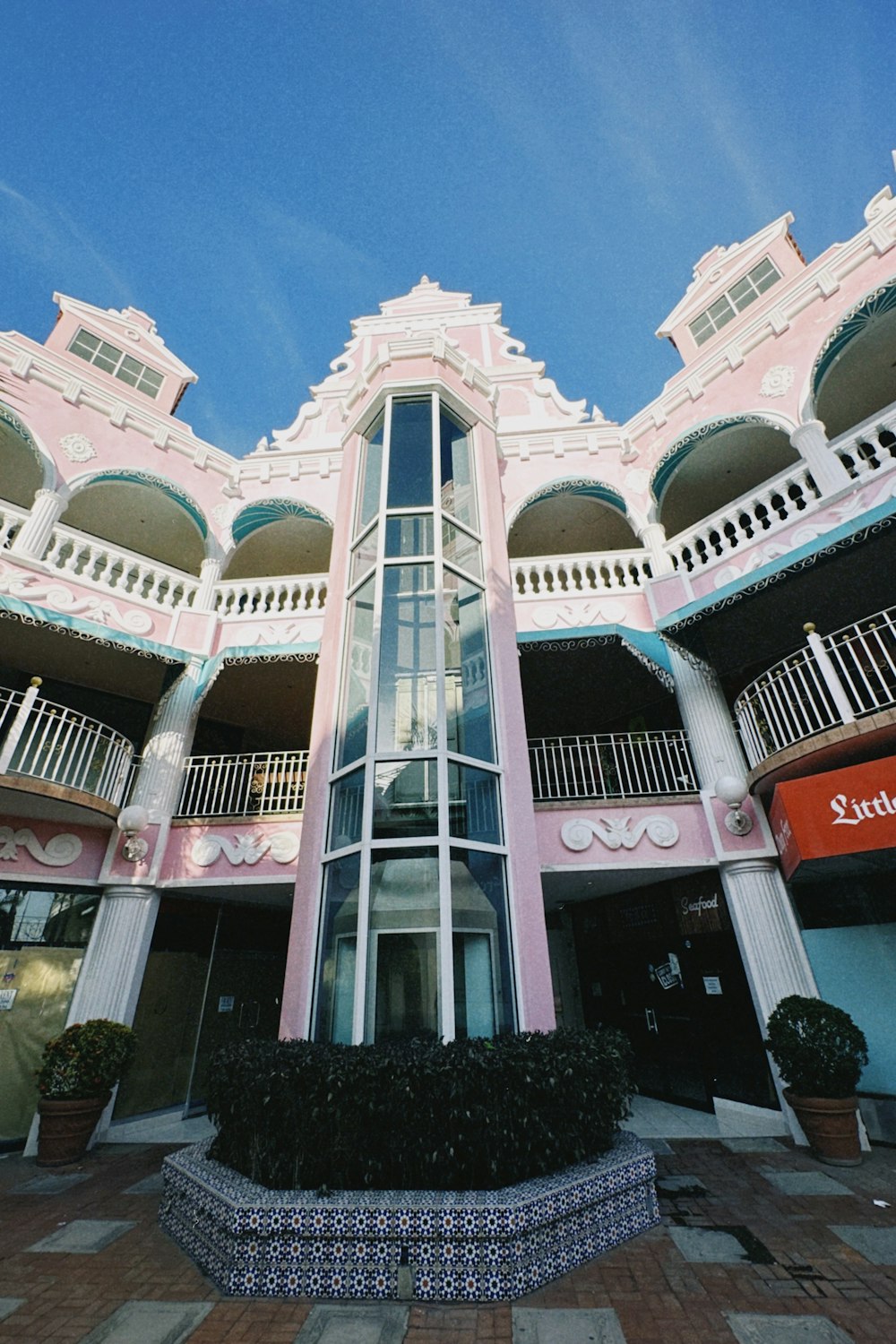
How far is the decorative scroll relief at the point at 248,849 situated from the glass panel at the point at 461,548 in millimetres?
4690

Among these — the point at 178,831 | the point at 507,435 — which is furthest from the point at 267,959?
the point at 507,435

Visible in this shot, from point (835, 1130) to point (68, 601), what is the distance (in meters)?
11.8

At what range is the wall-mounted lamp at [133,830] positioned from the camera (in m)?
7.73

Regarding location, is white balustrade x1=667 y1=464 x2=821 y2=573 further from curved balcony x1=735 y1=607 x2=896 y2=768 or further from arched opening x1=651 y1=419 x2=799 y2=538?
curved balcony x1=735 y1=607 x2=896 y2=768

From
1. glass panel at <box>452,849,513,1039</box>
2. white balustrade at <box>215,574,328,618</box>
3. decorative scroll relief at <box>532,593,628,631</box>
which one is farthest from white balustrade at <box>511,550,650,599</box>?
glass panel at <box>452,849,513,1039</box>

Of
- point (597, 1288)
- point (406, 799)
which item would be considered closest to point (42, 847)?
point (406, 799)

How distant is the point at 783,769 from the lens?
21.9 feet

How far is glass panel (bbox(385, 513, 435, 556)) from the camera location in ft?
24.8

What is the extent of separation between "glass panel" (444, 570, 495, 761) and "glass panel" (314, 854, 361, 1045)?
69.5 inches

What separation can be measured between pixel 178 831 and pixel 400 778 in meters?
4.58

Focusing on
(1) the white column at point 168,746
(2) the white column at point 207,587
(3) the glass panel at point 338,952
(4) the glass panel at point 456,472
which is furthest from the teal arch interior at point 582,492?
(3) the glass panel at point 338,952

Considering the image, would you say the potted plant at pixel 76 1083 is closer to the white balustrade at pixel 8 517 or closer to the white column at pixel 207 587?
the white column at pixel 207 587

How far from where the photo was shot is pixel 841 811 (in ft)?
18.3

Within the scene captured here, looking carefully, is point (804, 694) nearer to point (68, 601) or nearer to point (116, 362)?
point (68, 601)
